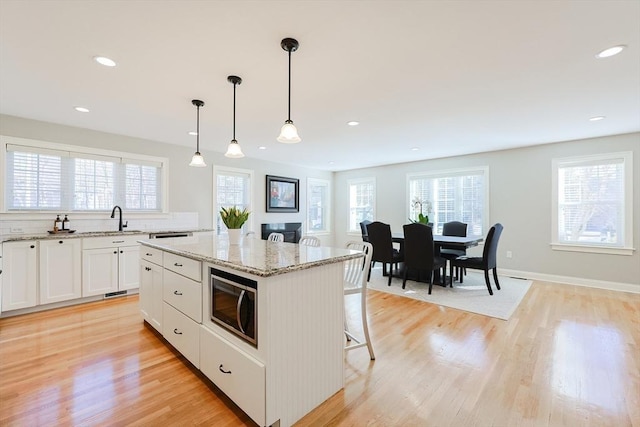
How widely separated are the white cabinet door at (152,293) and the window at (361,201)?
539 cm

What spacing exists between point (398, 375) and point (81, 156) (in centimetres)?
482

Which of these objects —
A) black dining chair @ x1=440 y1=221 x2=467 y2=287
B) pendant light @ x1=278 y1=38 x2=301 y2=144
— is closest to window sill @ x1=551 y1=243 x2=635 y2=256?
black dining chair @ x1=440 y1=221 x2=467 y2=287

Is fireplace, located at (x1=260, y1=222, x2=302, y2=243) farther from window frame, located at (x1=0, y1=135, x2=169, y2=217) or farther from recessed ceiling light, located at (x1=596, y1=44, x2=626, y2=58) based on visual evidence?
recessed ceiling light, located at (x1=596, y1=44, x2=626, y2=58)

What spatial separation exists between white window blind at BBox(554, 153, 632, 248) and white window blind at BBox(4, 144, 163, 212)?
6.79 metres

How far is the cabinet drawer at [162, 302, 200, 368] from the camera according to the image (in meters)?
2.06

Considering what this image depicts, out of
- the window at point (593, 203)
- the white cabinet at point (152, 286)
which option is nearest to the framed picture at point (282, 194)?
the white cabinet at point (152, 286)

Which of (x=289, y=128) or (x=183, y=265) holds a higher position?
(x=289, y=128)

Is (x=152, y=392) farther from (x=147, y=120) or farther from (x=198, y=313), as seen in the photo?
(x=147, y=120)

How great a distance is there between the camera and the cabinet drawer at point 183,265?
2.01 meters

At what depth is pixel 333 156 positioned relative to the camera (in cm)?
596

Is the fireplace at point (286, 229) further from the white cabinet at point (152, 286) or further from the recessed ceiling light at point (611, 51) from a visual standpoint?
the recessed ceiling light at point (611, 51)

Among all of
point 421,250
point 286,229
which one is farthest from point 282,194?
point 421,250

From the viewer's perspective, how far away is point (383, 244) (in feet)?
15.2

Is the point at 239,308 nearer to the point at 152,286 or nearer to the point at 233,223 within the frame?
the point at 233,223
